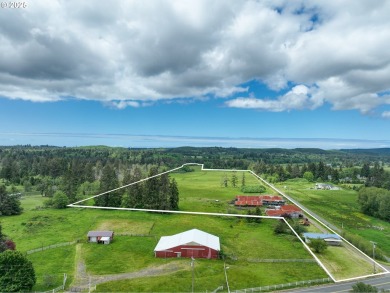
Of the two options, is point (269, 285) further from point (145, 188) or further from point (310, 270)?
point (145, 188)

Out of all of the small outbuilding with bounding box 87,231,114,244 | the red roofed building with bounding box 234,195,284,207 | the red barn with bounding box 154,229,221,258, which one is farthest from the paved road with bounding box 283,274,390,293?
the small outbuilding with bounding box 87,231,114,244

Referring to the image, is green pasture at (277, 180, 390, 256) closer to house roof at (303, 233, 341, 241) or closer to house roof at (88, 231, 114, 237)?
house roof at (303, 233, 341, 241)

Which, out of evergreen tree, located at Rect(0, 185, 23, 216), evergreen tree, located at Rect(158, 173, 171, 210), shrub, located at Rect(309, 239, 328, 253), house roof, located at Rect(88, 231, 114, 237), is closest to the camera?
shrub, located at Rect(309, 239, 328, 253)

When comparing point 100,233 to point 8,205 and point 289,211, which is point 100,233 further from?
point 8,205

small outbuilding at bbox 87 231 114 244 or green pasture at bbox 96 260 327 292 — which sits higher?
small outbuilding at bbox 87 231 114 244

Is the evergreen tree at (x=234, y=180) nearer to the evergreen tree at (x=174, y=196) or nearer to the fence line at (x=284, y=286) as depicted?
the evergreen tree at (x=174, y=196)

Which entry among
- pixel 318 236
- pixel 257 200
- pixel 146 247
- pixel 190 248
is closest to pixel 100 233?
pixel 146 247

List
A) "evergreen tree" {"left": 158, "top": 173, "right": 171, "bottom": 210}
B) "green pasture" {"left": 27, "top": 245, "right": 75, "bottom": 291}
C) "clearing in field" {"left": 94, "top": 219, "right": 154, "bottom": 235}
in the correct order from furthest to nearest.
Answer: "evergreen tree" {"left": 158, "top": 173, "right": 171, "bottom": 210}
"clearing in field" {"left": 94, "top": 219, "right": 154, "bottom": 235}
"green pasture" {"left": 27, "top": 245, "right": 75, "bottom": 291}
